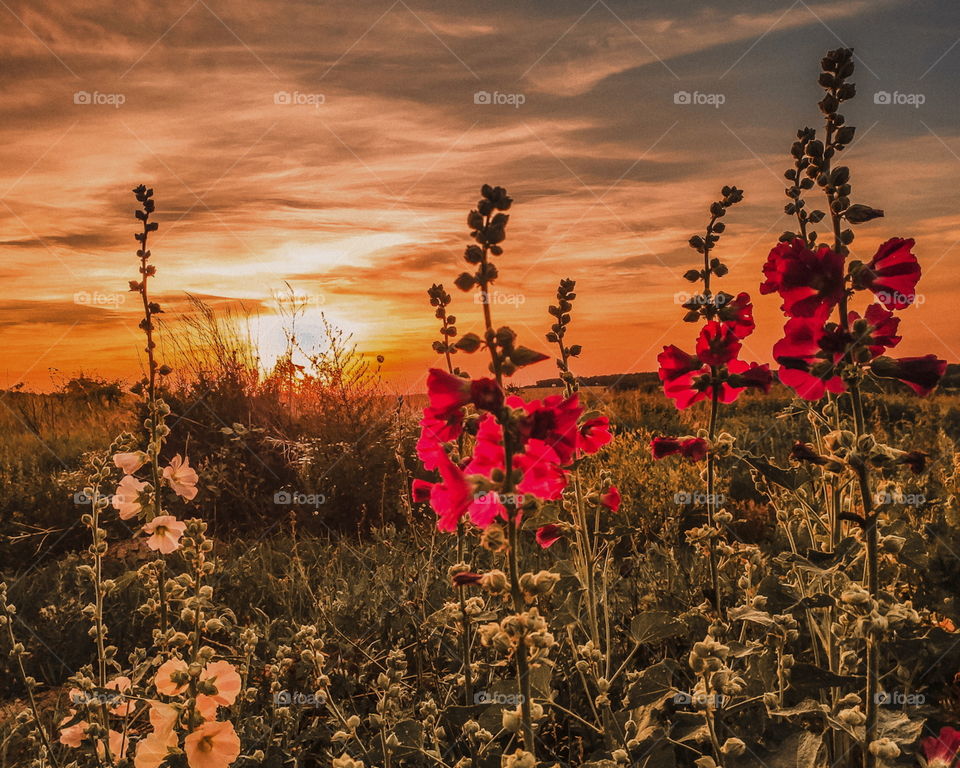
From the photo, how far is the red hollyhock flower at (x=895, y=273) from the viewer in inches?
78.8

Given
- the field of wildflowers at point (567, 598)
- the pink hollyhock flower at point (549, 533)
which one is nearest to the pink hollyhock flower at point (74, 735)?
the field of wildflowers at point (567, 598)

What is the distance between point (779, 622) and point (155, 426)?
7.48 feet

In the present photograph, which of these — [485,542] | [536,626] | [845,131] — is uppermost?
[845,131]

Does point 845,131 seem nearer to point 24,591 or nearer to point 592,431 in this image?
point 592,431

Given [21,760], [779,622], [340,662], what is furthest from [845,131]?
[21,760]

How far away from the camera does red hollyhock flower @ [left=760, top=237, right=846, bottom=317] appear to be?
6.33 ft

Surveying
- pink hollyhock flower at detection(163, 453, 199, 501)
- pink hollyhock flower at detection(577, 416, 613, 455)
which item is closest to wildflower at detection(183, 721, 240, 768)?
pink hollyhock flower at detection(163, 453, 199, 501)

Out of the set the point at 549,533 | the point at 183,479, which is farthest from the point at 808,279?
the point at 183,479

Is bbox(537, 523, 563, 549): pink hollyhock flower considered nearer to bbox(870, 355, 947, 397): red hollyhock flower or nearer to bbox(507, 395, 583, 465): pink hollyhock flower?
bbox(507, 395, 583, 465): pink hollyhock flower

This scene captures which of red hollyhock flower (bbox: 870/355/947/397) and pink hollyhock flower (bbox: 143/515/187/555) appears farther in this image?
pink hollyhock flower (bbox: 143/515/187/555)

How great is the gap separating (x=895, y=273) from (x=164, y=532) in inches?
101

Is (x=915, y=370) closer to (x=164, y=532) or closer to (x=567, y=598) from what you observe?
(x=567, y=598)

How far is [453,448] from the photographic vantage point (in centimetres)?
260

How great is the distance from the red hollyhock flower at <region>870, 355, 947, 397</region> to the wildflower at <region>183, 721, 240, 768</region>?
1.98 meters
